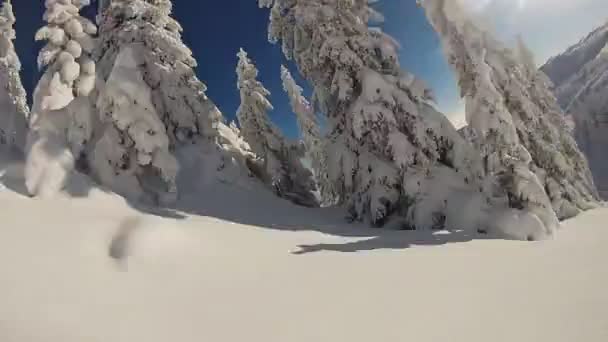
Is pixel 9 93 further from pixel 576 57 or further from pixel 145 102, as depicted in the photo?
pixel 576 57

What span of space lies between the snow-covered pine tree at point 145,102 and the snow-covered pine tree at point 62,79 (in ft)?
2.86

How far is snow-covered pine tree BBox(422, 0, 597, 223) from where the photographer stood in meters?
12.0

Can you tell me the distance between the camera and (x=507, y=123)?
12.2m

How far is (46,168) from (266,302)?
8.72 meters

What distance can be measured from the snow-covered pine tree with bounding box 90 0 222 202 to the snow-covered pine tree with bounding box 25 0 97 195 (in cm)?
87

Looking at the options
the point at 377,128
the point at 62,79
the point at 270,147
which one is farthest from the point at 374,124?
the point at 62,79

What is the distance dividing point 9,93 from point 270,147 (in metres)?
12.3

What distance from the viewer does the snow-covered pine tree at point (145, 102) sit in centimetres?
1416

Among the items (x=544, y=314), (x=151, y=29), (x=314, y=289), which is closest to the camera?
(x=544, y=314)

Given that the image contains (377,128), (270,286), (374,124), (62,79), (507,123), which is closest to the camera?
(270,286)

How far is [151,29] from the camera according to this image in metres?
17.6

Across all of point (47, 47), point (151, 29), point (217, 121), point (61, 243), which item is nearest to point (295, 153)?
point (217, 121)

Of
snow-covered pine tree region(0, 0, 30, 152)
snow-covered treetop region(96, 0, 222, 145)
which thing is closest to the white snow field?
snow-covered pine tree region(0, 0, 30, 152)

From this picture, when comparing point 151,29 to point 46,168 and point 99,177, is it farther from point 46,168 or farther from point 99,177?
point 46,168
